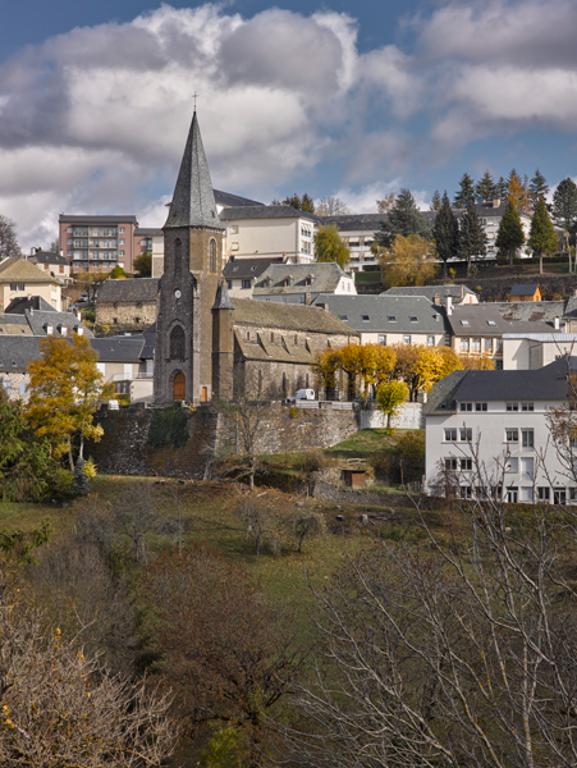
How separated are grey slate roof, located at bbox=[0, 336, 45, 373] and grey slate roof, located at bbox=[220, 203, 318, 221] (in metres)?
43.1

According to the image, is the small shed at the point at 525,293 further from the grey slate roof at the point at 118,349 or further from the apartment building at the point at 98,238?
the apartment building at the point at 98,238

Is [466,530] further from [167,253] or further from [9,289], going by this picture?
[9,289]

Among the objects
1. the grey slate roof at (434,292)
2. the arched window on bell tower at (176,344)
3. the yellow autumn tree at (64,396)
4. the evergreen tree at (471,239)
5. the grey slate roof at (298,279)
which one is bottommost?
the yellow autumn tree at (64,396)

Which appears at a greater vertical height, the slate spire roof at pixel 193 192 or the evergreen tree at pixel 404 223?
the evergreen tree at pixel 404 223

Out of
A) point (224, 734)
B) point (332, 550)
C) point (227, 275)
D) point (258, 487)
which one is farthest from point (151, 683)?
point (227, 275)

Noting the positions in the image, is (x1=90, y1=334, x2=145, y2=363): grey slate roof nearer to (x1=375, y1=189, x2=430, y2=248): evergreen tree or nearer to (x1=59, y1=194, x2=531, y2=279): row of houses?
(x1=59, y1=194, x2=531, y2=279): row of houses

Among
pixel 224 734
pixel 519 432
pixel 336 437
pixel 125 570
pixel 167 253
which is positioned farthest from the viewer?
pixel 167 253

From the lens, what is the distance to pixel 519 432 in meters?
51.2

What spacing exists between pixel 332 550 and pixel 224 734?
66.8ft

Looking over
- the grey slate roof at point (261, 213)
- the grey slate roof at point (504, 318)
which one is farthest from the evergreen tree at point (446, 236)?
the grey slate roof at point (504, 318)

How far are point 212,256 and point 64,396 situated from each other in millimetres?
12122

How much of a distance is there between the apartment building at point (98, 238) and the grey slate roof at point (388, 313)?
73.6 metres

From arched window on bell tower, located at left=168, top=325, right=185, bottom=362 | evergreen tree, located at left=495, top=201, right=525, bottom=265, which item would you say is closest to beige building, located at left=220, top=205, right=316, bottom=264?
evergreen tree, located at left=495, top=201, right=525, bottom=265

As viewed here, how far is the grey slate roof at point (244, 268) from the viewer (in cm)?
9912
